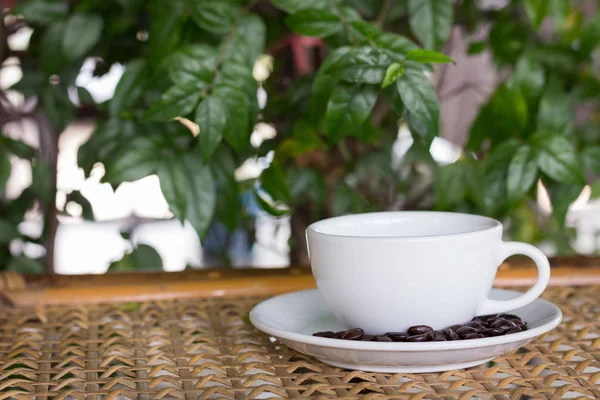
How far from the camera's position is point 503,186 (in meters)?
0.72

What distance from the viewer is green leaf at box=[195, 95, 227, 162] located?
0.60 metres

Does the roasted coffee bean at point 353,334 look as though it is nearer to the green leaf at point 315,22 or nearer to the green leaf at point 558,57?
the green leaf at point 315,22

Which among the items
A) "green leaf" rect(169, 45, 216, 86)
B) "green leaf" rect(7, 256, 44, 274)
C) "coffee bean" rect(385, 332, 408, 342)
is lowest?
"green leaf" rect(7, 256, 44, 274)

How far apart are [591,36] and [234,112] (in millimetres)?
441

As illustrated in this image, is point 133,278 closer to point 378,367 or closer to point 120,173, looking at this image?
point 120,173

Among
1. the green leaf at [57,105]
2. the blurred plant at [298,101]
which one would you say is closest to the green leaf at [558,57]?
the blurred plant at [298,101]

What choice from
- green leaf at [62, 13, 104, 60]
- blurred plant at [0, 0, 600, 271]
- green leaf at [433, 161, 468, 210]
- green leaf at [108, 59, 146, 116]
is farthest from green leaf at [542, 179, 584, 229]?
green leaf at [62, 13, 104, 60]

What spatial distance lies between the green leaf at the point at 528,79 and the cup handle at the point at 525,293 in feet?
1.27

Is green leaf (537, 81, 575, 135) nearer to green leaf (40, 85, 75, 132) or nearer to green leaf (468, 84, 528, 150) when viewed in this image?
green leaf (468, 84, 528, 150)

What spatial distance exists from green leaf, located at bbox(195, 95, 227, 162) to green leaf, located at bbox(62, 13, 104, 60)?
12.6 inches

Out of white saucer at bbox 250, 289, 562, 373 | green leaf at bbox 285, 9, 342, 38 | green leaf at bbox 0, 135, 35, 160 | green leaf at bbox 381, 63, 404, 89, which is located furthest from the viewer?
green leaf at bbox 0, 135, 35, 160

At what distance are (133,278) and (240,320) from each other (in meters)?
0.16

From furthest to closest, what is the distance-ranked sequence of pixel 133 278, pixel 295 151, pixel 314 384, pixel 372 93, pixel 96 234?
pixel 96 234
pixel 295 151
pixel 133 278
pixel 372 93
pixel 314 384

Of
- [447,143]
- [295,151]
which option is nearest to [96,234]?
[447,143]
